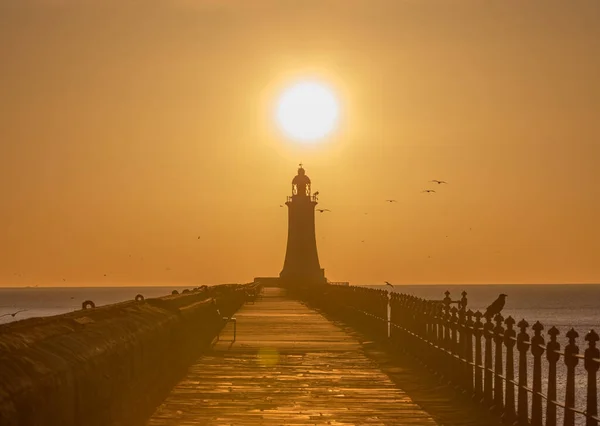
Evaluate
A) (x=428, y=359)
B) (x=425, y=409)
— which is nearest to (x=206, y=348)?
(x=428, y=359)

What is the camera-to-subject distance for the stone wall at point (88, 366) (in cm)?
842

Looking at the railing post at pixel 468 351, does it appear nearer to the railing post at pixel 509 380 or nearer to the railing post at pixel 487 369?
the railing post at pixel 487 369

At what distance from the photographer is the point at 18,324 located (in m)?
10.3

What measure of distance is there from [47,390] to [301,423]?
19.3 feet

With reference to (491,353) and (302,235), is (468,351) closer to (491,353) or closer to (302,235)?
(491,353)

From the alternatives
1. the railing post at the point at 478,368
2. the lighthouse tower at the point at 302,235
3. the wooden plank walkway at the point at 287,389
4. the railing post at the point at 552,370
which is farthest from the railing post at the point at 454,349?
the lighthouse tower at the point at 302,235

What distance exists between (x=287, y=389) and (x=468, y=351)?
2.99 metres

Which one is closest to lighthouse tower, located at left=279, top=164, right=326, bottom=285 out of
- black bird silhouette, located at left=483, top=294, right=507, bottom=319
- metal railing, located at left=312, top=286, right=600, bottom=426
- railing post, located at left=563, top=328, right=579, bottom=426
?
metal railing, located at left=312, top=286, right=600, bottom=426

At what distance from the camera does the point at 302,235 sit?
11075 centimetres

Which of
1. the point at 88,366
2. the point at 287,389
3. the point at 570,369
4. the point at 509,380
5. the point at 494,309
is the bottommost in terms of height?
the point at 287,389

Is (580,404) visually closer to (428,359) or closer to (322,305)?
(322,305)

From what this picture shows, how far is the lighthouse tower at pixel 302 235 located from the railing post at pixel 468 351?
91.6 metres

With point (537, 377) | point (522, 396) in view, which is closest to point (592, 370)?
point (537, 377)

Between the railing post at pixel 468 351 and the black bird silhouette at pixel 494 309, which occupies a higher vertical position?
the black bird silhouette at pixel 494 309
